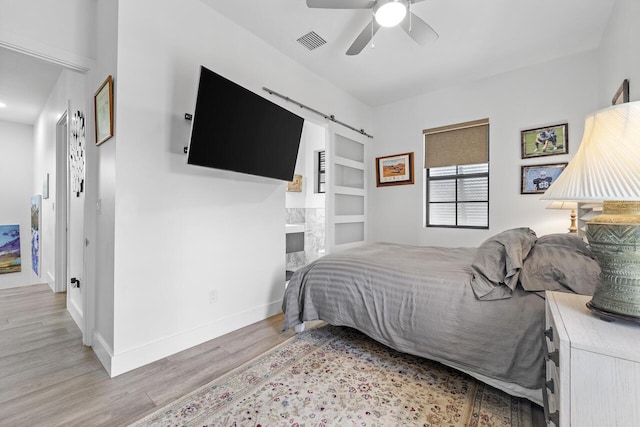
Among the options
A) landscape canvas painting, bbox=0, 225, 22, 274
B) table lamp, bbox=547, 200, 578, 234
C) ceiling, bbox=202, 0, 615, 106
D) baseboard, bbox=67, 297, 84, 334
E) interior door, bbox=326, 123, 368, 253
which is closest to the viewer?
ceiling, bbox=202, 0, 615, 106

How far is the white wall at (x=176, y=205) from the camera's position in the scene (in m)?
1.94

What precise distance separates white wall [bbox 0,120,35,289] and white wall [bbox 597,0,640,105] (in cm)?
713

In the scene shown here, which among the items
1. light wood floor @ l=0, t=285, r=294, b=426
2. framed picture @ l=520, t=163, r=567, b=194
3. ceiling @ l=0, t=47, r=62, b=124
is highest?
ceiling @ l=0, t=47, r=62, b=124

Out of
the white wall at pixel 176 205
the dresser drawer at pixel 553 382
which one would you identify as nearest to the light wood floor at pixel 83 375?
the white wall at pixel 176 205

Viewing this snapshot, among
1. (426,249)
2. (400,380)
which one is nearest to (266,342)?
(400,380)

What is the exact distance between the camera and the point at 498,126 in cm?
345

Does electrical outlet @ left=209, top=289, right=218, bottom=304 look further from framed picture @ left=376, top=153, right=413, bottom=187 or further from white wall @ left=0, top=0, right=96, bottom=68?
framed picture @ left=376, top=153, right=413, bottom=187

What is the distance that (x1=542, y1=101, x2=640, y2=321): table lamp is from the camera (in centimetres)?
87

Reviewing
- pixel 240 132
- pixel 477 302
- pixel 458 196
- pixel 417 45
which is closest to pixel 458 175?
pixel 458 196

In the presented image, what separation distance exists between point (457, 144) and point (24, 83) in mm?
5414

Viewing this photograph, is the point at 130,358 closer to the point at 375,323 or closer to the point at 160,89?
the point at 375,323

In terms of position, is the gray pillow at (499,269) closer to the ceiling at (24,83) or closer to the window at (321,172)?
the window at (321,172)

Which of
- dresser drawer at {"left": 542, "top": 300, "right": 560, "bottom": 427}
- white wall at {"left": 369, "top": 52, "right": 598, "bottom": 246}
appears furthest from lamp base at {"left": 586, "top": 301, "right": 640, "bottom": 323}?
white wall at {"left": 369, "top": 52, "right": 598, "bottom": 246}

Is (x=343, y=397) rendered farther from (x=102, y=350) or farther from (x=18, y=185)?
(x=18, y=185)
